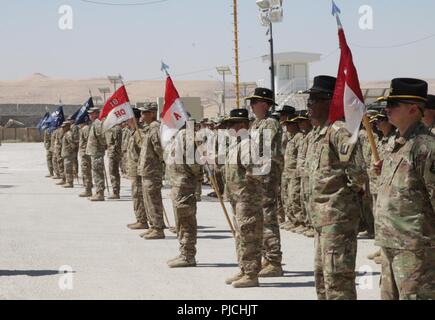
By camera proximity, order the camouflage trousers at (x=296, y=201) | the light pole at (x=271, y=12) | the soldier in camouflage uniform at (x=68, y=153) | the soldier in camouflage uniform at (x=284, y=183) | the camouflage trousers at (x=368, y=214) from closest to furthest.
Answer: the camouflage trousers at (x=368, y=214), the camouflage trousers at (x=296, y=201), the soldier in camouflage uniform at (x=284, y=183), the soldier in camouflage uniform at (x=68, y=153), the light pole at (x=271, y=12)

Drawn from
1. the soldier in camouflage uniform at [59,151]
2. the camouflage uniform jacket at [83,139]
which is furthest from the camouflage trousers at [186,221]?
the soldier in camouflage uniform at [59,151]

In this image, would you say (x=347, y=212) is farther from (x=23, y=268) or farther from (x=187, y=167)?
(x=23, y=268)

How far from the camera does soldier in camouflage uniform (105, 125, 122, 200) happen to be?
19.0 metres

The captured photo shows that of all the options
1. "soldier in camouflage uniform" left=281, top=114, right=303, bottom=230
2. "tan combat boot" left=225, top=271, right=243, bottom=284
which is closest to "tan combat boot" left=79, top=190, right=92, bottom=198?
"soldier in camouflage uniform" left=281, top=114, right=303, bottom=230

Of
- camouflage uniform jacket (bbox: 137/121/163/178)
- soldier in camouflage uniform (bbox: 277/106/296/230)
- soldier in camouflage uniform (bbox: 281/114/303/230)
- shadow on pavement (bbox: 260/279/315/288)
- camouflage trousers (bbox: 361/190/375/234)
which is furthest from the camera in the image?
soldier in camouflage uniform (bbox: 277/106/296/230)

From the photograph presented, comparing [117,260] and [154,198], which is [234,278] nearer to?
[117,260]

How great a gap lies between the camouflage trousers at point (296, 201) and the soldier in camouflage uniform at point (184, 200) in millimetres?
3457

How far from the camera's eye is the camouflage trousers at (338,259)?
608cm

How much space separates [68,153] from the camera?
74.8 ft

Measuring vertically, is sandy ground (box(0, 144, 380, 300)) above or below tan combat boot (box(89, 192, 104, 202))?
above

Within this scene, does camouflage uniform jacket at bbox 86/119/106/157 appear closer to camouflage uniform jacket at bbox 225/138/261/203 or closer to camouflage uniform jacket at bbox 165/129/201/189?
camouflage uniform jacket at bbox 165/129/201/189

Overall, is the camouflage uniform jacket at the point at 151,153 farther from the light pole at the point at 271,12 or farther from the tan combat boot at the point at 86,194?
the light pole at the point at 271,12

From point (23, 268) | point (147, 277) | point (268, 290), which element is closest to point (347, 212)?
point (268, 290)
